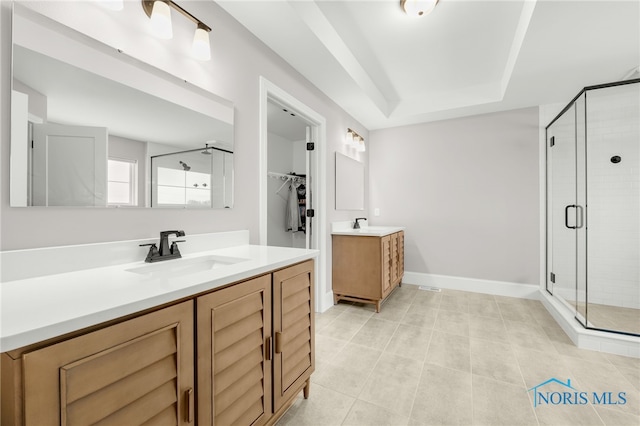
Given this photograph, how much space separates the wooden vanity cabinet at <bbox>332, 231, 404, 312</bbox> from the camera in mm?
2756

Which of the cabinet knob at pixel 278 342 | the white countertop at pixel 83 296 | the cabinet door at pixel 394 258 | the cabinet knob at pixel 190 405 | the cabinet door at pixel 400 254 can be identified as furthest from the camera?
the cabinet door at pixel 400 254

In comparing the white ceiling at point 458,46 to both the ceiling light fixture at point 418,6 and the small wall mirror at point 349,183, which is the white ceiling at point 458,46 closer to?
the ceiling light fixture at point 418,6

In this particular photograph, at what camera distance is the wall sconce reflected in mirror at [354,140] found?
3.35 meters

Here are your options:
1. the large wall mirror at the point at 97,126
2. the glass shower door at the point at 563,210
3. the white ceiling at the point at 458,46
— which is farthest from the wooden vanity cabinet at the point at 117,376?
the glass shower door at the point at 563,210

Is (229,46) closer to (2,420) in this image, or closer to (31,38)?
(31,38)

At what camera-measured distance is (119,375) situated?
661mm

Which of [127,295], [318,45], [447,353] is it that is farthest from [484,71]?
[127,295]

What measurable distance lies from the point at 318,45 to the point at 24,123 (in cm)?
175

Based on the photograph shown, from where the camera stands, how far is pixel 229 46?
1.70 meters

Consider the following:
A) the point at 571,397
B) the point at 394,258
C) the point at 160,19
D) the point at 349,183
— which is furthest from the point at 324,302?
the point at 160,19

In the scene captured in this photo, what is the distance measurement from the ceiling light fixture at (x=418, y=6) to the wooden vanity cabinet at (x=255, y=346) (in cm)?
189

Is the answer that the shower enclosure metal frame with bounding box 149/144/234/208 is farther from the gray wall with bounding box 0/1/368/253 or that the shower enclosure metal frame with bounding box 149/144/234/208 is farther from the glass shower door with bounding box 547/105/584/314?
the glass shower door with bounding box 547/105/584/314

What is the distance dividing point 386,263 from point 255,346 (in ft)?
6.82

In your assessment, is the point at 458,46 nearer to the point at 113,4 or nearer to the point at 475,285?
the point at 113,4
